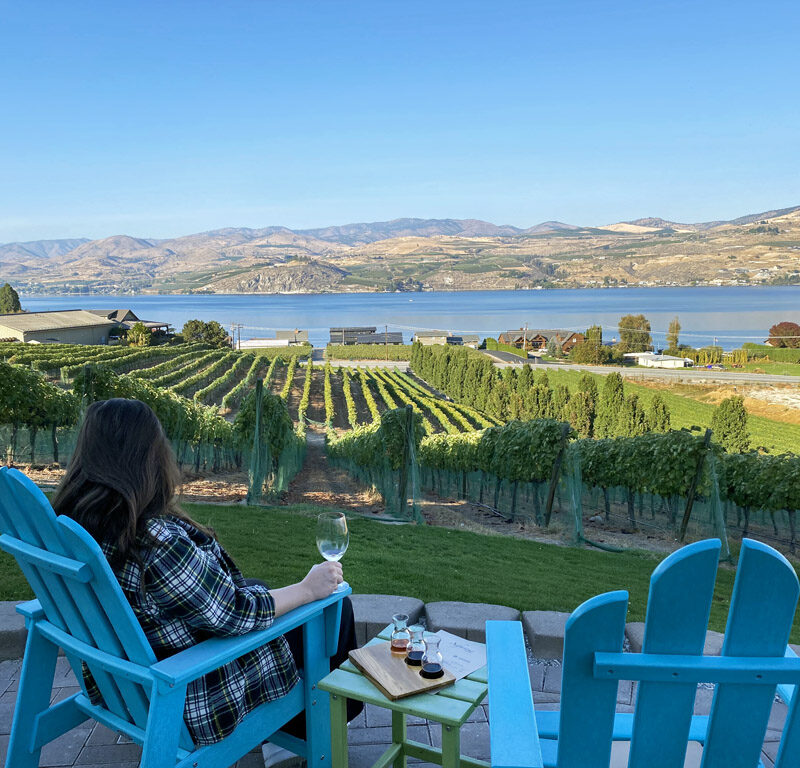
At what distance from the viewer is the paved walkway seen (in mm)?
2430

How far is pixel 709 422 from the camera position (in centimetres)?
3033

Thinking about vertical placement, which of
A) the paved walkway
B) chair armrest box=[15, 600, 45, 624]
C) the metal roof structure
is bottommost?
the paved walkway

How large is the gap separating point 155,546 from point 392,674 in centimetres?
79

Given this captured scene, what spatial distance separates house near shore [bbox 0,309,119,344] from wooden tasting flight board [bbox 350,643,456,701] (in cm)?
4815

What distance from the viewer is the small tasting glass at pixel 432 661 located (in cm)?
196

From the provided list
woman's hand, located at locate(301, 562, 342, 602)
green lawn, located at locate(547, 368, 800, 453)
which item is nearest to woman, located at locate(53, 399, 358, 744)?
woman's hand, located at locate(301, 562, 342, 602)

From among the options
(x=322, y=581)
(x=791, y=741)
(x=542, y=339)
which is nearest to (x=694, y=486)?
(x=322, y=581)

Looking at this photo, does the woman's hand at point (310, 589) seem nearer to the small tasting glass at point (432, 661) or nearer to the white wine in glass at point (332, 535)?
the white wine in glass at point (332, 535)

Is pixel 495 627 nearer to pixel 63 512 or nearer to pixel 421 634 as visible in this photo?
pixel 421 634

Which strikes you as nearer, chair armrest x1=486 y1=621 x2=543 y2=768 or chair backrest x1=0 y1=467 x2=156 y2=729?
chair armrest x1=486 y1=621 x2=543 y2=768

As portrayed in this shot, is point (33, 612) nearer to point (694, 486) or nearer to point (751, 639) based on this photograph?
point (751, 639)

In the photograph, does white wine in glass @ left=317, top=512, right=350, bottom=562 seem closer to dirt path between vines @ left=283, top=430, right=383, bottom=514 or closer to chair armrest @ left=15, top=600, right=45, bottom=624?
chair armrest @ left=15, top=600, right=45, bottom=624

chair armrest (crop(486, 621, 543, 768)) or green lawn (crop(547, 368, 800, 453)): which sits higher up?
chair armrest (crop(486, 621, 543, 768))

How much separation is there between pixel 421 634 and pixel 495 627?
1.17 ft
